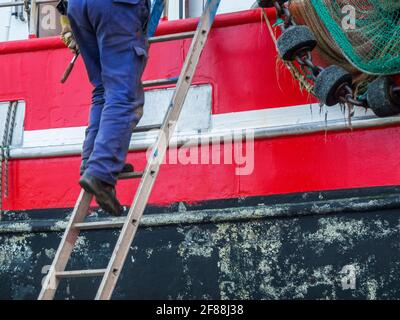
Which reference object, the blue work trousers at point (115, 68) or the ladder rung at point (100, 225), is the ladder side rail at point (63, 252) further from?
the blue work trousers at point (115, 68)

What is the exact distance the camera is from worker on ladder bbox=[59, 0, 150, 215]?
3.78 meters

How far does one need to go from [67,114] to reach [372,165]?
1674mm

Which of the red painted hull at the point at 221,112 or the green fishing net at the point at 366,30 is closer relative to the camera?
the green fishing net at the point at 366,30

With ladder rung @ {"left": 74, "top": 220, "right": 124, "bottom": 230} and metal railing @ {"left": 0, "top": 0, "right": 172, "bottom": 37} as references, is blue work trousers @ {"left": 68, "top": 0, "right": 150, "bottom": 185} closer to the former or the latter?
ladder rung @ {"left": 74, "top": 220, "right": 124, "bottom": 230}

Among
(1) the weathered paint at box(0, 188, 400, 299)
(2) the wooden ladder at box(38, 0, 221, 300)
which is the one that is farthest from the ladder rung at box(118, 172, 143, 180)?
(1) the weathered paint at box(0, 188, 400, 299)

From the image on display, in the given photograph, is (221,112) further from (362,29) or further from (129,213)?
(129,213)

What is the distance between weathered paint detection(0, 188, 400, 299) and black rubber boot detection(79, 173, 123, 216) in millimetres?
876

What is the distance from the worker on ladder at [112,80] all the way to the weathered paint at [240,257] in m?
0.84

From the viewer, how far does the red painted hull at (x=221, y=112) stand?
4.47 m

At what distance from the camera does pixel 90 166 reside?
3.76m

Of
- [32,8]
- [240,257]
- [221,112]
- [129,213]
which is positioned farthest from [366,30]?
[32,8]

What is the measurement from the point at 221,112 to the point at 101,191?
1187 millimetres

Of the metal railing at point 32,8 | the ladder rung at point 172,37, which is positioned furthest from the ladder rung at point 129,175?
the metal railing at point 32,8
